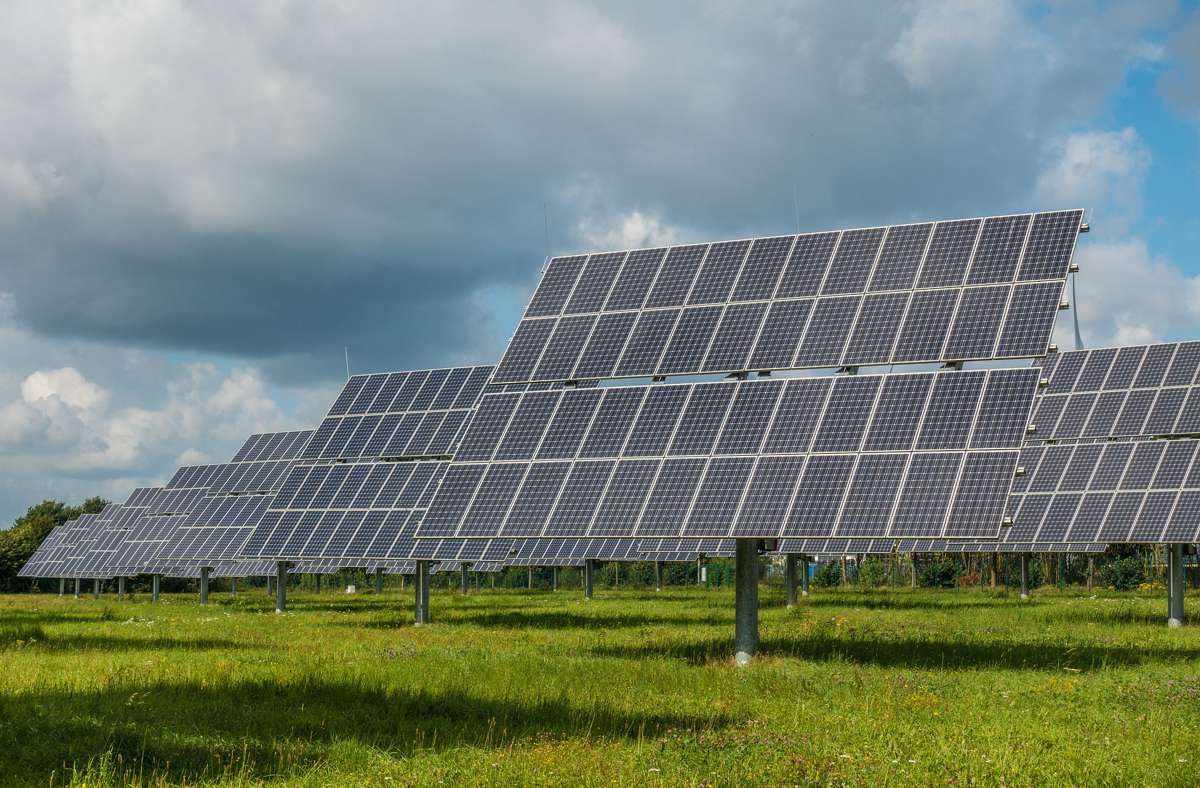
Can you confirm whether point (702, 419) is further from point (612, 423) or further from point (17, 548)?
point (17, 548)

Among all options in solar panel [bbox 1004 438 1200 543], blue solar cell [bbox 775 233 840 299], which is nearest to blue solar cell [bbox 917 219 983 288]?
blue solar cell [bbox 775 233 840 299]

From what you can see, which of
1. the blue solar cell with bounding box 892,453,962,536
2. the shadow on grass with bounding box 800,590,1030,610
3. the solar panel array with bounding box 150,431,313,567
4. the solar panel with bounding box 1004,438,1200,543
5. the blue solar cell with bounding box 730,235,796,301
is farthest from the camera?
the solar panel array with bounding box 150,431,313,567

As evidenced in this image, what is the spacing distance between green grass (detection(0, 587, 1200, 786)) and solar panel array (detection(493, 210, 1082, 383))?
19.0ft

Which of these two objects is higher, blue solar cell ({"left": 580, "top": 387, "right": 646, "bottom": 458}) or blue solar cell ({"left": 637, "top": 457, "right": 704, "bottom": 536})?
blue solar cell ({"left": 580, "top": 387, "right": 646, "bottom": 458})

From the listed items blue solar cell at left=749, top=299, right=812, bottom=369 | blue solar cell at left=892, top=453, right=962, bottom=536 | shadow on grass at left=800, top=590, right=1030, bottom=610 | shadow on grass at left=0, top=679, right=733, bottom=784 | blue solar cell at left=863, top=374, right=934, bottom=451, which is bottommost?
shadow on grass at left=800, top=590, right=1030, bottom=610

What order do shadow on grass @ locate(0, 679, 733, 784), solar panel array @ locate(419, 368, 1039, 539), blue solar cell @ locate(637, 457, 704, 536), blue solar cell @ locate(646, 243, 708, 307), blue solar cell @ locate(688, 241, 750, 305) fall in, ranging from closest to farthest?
1. shadow on grass @ locate(0, 679, 733, 784)
2. solar panel array @ locate(419, 368, 1039, 539)
3. blue solar cell @ locate(637, 457, 704, 536)
4. blue solar cell @ locate(688, 241, 750, 305)
5. blue solar cell @ locate(646, 243, 708, 307)

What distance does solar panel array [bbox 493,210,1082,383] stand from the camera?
864 inches

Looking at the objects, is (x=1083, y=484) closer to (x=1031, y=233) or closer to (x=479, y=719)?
(x=1031, y=233)

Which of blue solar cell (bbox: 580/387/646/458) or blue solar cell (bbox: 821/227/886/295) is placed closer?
blue solar cell (bbox: 580/387/646/458)

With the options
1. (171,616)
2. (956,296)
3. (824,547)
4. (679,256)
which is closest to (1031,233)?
(956,296)

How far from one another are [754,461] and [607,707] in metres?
6.27

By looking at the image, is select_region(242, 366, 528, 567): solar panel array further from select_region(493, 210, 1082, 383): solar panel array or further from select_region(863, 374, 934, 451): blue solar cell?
select_region(863, 374, 934, 451): blue solar cell

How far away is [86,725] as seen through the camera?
543 inches

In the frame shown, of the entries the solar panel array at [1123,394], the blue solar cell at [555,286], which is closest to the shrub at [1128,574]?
the solar panel array at [1123,394]
